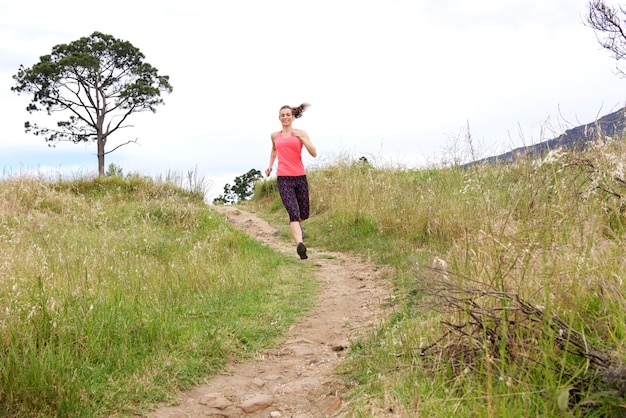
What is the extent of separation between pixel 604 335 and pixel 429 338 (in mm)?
1030

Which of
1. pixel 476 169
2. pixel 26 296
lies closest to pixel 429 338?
pixel 26 296

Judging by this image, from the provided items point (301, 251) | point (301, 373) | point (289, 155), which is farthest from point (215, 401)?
point (289, 155)

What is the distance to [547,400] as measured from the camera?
225 cm

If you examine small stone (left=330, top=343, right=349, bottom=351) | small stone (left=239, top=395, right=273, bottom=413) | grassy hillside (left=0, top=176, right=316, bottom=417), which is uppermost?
grassy hillside (left=0, top=176, right=316, bottom=417)

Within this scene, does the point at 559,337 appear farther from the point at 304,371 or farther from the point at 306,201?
the point at 306,201

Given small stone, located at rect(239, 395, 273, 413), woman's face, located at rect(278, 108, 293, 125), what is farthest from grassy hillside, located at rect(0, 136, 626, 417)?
woman's face, located at rect(278, 108, 293, 125)

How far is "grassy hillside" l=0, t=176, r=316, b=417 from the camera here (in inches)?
124

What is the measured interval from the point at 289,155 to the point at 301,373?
5.29m

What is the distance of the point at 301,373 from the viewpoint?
3.91 meters

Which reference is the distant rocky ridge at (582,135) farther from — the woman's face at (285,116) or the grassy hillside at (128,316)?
the woman's face at (285,116)

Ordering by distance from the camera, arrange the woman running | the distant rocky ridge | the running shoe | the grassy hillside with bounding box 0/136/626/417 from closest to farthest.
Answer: the grassy hillside with bounding box 0/136/626/417
the distant rocky ridge
the running shoe
the woman running

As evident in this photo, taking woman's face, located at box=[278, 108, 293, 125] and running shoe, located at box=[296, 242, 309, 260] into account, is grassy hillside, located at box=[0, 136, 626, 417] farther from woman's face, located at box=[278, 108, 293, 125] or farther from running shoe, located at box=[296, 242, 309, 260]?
woman's face, located at box=[278, 108, 293, 125]

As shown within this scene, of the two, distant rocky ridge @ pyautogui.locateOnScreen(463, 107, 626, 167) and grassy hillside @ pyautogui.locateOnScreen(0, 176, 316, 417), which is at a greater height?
distant rocky ridge @ pyautogui.locateOnScreen(463, 107, 626, 167)

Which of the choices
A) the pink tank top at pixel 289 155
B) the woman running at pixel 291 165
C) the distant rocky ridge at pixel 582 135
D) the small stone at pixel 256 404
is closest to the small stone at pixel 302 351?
the small stone at pixel 256 404
